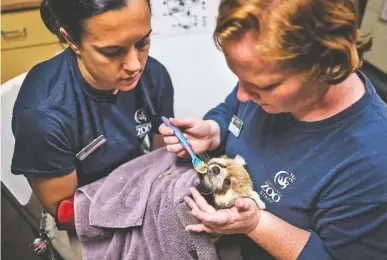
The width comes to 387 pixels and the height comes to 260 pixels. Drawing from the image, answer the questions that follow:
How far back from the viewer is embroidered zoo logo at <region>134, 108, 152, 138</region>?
1056 mm

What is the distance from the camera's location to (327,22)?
62 centimetres

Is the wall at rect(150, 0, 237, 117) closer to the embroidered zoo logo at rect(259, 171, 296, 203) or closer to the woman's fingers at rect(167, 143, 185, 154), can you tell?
the woman's fingers at rect(167, 143, 185, 154)

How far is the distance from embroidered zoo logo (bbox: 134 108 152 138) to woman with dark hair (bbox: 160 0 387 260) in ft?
0.58

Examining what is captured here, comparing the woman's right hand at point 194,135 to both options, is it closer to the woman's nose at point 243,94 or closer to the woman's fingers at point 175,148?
the woman's fingers at point 175,148

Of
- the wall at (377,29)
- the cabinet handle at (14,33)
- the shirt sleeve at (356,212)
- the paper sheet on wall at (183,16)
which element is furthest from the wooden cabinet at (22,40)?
the wall at (377,29)

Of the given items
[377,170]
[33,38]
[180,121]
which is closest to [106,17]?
[180,121]

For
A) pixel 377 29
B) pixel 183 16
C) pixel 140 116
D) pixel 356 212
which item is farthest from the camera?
pixel 377 29

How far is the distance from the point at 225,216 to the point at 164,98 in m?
0.44

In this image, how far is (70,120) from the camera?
89 centimetres

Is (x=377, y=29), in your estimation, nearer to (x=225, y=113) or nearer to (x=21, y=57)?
(x=225, y=113)

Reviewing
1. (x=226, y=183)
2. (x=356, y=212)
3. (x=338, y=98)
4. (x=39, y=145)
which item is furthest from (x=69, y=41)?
(x=356, y=212)

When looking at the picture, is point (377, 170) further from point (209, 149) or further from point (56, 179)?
point (56, 179)

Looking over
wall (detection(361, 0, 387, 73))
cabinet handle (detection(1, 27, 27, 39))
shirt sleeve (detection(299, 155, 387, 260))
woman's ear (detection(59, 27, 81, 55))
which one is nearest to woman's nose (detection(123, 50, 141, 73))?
woman's ear (detection(59, 27, 81, 55))

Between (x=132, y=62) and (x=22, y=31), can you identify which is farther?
(x=22, y=31)
